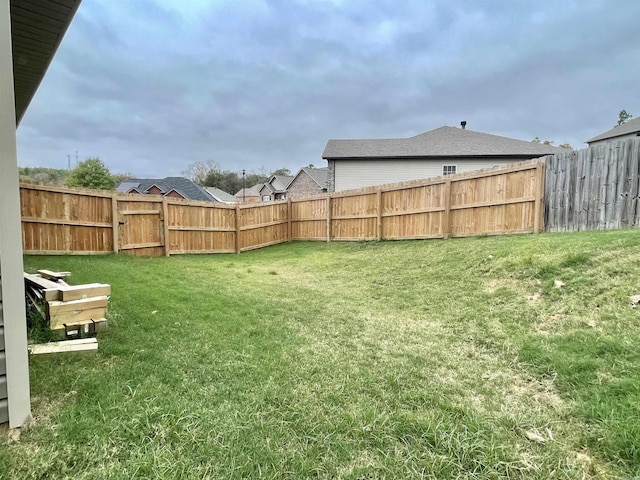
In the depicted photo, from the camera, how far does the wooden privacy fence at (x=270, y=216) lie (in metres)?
7.25

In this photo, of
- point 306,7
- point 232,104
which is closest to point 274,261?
point 306,7

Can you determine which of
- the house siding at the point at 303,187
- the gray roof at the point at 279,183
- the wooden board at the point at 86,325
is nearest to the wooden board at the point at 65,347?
the wooden board at the point at 86,325

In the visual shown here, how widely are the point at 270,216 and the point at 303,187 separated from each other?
65.4 ft

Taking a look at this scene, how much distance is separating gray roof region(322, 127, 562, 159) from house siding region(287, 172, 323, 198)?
929cm

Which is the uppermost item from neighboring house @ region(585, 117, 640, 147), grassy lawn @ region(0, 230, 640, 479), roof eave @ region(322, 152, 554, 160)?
neighboring house @ region(585, 117, 640, 147)

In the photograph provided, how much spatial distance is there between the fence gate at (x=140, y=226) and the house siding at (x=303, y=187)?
67.9 ft

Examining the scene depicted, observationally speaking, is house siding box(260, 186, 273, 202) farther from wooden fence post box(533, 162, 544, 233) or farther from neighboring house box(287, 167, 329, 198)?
wooden fence post box(533, 162, 544, 233)

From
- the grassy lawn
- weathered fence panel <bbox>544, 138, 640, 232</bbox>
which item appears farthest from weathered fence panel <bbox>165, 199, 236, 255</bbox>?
weathered fence panel <bbox>544, 138, 640, 232</bbox>

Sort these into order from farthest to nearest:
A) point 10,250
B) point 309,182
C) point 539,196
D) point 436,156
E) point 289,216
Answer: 1. point 309,182
2. point 436,156
3. point 289,216
4. point 539,196
5. point 10,250

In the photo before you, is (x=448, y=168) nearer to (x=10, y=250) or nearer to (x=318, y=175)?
(x=318, y=175)

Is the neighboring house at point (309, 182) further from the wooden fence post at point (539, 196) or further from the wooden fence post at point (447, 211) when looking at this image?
the wooden fence post at point (539, 196)

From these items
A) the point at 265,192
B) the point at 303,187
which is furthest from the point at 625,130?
the point at 265,192

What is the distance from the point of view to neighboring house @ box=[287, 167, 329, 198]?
1177 inches

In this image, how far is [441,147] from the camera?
19062 mm
